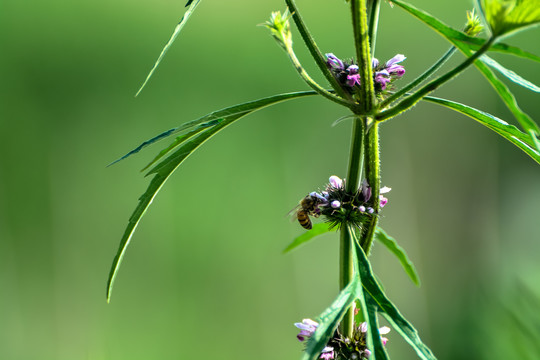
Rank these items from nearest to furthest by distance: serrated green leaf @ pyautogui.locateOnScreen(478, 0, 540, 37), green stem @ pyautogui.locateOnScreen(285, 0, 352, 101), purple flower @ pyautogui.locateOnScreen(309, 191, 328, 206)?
serrated green leaf @ pyautogui.locateOnScreen(478, 0, 540, 37) < green stem @ pyautogui.locateOnScreen(285, 0, 352, 101) < purple flower @ pyautogui.locateOnScreen(309, 191, 328, 206)

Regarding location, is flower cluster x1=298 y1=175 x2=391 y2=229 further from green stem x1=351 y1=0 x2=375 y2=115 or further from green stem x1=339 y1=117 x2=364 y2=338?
green stem x1=351 y1=0 x2=375 y2=115

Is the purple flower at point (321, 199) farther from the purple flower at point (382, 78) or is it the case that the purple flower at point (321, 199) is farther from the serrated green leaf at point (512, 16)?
the serrated green leaf at point (512, 16)

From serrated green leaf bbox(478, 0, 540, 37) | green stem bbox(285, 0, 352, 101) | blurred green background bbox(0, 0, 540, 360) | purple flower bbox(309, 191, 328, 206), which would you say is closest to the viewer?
serrated green leaf bbox(478, 0, 540, 37)

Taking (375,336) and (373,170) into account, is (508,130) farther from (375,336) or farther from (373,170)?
(375,336)

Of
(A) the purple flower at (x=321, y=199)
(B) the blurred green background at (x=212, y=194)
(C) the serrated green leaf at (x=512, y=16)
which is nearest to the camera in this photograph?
(C) the serrated green leaf at (x=512, y=16)

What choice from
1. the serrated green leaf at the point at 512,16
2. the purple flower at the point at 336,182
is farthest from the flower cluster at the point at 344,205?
the serrated green leaf at the point at 512,16

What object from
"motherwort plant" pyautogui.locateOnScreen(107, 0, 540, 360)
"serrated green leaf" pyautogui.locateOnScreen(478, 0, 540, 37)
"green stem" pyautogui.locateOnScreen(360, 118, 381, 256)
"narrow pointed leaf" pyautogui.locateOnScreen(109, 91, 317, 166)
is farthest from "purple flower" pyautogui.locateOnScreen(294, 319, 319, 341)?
"serrated green leaf" pyautogui.locateOnScreen(478, 0, 540, 37)

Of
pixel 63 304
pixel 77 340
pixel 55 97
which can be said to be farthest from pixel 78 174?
pixel 77 340
